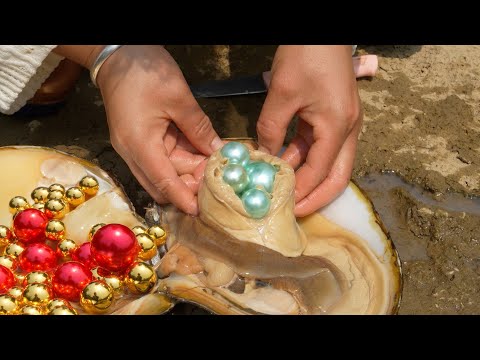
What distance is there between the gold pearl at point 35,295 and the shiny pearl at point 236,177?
594 mm

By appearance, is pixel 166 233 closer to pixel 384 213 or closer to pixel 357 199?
pixel 357 199

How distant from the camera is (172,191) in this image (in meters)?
1.70

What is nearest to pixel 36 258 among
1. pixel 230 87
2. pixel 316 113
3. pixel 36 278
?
pixel 36 278

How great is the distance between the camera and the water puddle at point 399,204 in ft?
6.73

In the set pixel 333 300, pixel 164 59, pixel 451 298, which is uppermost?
pixel 164 59

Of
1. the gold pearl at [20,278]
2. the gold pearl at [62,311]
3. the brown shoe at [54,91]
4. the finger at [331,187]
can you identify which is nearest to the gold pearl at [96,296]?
the gold pearl at [62,311]

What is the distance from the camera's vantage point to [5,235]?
1759 mm

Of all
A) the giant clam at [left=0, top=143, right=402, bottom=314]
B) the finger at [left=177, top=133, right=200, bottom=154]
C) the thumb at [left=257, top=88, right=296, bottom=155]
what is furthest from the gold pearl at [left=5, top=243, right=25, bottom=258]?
the thumb at [left=257, top=88, right=296, bottom=155]

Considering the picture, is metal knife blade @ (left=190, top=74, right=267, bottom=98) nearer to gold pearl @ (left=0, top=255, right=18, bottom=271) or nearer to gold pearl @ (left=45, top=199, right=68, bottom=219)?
gold pearl @ (left=45, top=199, right=68, bottom=219)

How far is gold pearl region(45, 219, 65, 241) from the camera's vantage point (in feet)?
5.71

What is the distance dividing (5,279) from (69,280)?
0.19 metres

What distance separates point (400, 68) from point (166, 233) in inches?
61.1

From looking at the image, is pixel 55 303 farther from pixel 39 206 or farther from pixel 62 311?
pixel 39 206

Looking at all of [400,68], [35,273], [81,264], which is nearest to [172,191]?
[81,264]
